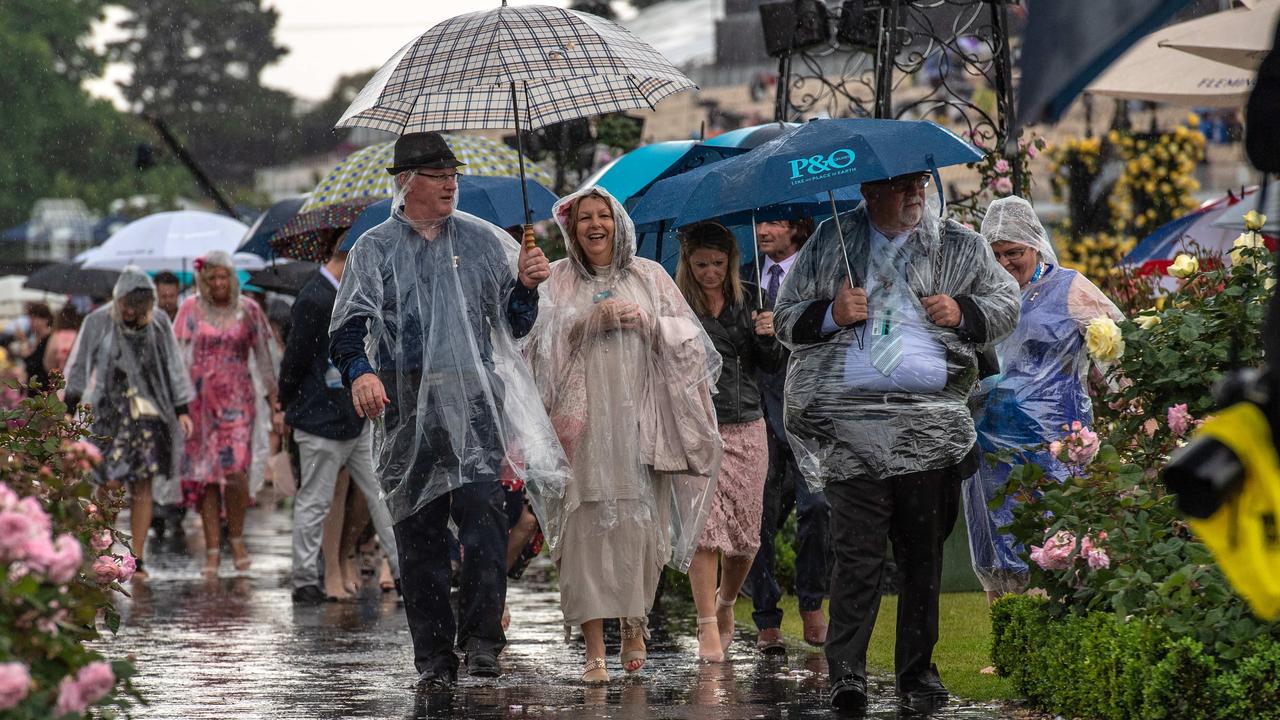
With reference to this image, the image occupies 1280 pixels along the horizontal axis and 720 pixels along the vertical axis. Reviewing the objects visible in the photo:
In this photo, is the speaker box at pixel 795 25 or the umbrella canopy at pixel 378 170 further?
the speaker box at pixel 795 25

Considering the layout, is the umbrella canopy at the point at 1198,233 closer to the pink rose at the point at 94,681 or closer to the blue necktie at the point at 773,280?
the blue necktie at the point at 773,280

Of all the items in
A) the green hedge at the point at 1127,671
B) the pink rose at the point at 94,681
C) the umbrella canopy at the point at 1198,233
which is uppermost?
the umbrella canopy at the point at 1198,233

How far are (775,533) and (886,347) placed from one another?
2.44m

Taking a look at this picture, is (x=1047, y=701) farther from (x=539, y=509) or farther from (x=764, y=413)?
(x=764, y=413)

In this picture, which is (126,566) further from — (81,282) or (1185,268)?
(81,282)

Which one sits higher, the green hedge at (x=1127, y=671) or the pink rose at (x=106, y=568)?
the pink rose at (x=106, y=568)

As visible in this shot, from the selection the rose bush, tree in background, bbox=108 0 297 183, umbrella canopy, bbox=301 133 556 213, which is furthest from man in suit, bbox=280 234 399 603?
tree in background, bbox=108 0 297 183

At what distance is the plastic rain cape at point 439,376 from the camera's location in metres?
7.75

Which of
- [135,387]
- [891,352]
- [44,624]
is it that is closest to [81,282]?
[135,387]

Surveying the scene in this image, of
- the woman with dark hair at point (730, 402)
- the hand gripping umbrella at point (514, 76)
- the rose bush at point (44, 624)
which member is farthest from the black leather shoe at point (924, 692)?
the rose bush at point (44, 624)

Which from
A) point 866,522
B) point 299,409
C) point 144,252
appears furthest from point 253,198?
point 866,522

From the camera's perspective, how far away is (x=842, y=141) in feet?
24.4

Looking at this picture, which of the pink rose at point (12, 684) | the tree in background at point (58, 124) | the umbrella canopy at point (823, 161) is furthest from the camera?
the tree in background at point (58, 124)

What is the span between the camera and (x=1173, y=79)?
1145 cm
